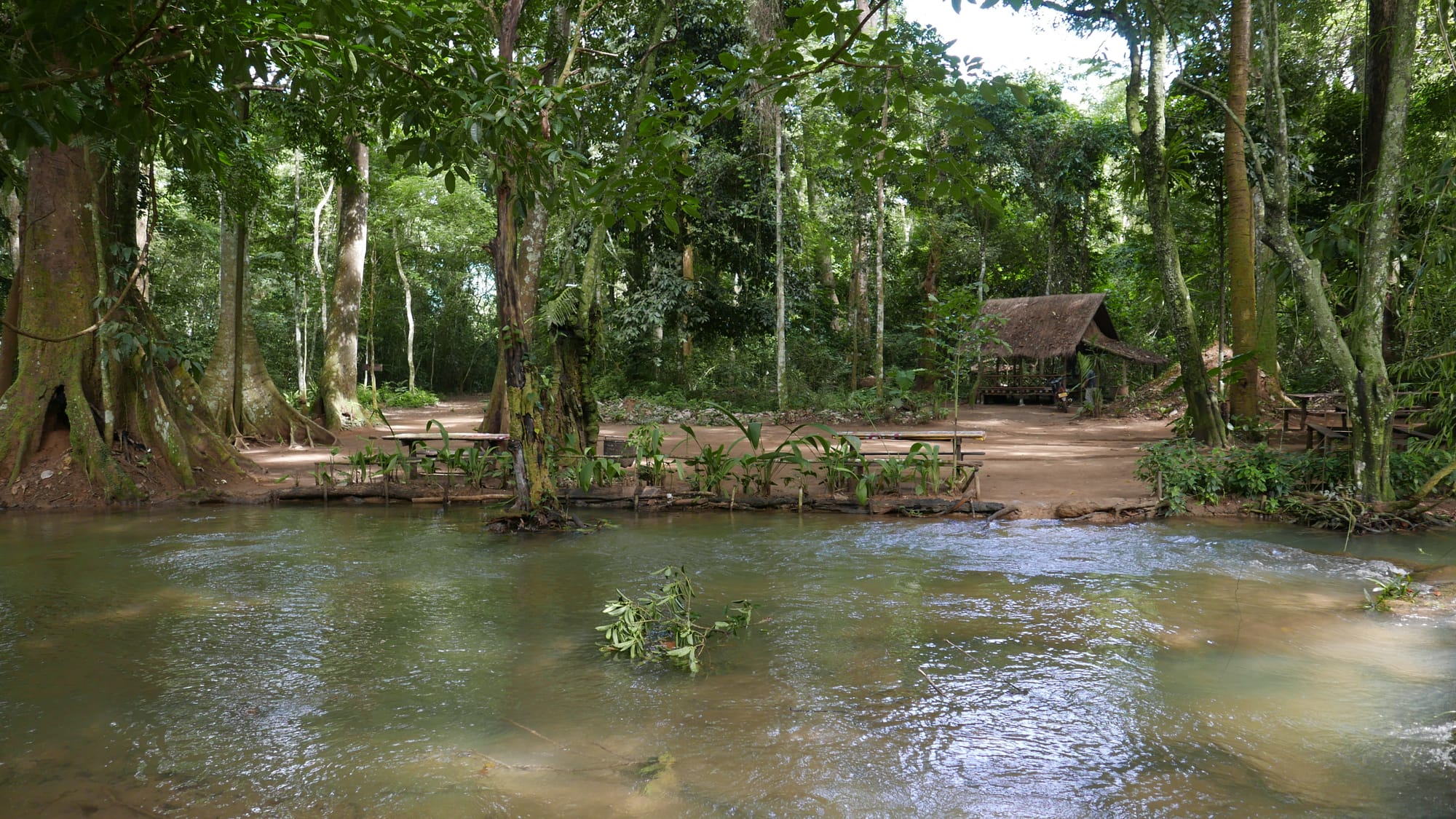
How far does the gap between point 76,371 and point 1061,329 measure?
2176cm

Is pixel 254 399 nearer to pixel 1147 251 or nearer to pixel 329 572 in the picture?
pixel 329 572

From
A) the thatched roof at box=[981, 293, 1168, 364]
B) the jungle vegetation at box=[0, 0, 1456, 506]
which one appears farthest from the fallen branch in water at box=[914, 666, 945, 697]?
the thatched roof at box=[981, 293, 1168, 364]

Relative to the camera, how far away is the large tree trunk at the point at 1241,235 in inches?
488

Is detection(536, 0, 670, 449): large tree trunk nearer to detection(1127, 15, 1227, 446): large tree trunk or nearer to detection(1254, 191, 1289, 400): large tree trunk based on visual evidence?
detection(1127, 15, 1227, 446): large tree trunk

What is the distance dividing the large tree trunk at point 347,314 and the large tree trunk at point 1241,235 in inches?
583

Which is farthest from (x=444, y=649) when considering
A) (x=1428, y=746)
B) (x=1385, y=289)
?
(x=1385, y=289)

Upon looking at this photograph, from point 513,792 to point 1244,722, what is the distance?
3150 mm

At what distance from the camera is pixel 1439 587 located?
6137mm

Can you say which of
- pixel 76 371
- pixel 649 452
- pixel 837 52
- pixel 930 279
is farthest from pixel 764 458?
pixel 930 279

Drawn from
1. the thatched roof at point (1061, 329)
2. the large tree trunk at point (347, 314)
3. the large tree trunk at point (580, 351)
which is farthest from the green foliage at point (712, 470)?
the thatched roof at point (1061, 329)

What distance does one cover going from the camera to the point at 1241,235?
1298 cm

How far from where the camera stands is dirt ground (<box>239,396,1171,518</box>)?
9695 mm

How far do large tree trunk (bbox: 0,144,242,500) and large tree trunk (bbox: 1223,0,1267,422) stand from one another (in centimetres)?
1364

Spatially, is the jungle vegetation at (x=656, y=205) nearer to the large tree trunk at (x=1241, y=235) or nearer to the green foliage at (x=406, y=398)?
the large tree trunk at (x=1241, y=235)
